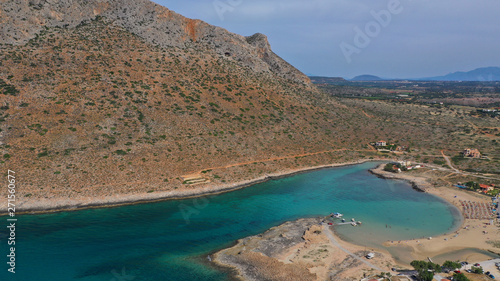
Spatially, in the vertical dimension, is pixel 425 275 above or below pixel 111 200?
below

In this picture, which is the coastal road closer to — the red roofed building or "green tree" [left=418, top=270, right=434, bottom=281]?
"green tree" [left=418, top=270, right=434, bottom=281]

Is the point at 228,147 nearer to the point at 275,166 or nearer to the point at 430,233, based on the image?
the point at 275,166

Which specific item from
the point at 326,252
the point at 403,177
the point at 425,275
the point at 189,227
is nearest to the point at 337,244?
the point at 326,252

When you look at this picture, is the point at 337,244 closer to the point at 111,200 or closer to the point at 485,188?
the point at 111,200

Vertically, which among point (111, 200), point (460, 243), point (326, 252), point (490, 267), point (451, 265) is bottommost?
point (460, 243)

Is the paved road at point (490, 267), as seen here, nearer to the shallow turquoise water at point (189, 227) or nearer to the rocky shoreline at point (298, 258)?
the shallow turquoise water at point (189, 227)

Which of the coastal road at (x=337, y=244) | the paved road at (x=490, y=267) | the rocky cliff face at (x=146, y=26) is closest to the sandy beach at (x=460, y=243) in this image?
the paved road at (x=490, y=267)
